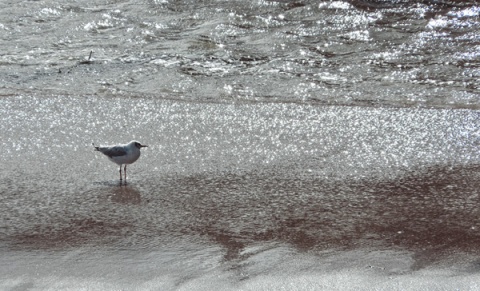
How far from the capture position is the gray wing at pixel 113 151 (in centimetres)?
500

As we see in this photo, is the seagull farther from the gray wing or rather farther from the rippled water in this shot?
the rippled water

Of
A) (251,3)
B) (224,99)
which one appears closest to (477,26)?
(251,3)

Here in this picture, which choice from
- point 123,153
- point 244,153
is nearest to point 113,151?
point 123,153

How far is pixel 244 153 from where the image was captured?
5.46 m

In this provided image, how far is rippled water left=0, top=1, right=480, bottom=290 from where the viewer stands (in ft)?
12.5

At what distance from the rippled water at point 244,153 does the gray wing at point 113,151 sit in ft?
0.48

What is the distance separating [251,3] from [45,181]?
6.39 metres

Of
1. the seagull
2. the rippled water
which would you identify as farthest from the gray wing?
the rippled water

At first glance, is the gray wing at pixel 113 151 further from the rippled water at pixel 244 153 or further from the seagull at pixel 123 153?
the rippled water at pixel 244 153

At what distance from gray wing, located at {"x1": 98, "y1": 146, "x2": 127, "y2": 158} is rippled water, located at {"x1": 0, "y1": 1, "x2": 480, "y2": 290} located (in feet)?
0.48

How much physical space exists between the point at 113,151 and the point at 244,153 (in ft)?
3.32

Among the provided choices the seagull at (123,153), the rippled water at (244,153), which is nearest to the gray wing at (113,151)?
the seagull at (123,153)

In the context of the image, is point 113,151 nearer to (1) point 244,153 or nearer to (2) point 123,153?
(2) point 123,153

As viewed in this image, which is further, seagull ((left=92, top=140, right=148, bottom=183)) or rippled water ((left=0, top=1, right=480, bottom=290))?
seagull ((left=92, top=140, right=148, bottom=183))
